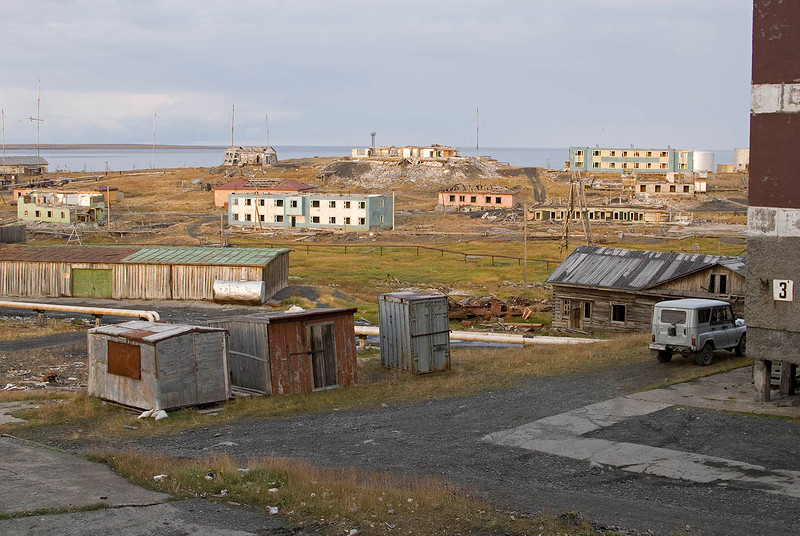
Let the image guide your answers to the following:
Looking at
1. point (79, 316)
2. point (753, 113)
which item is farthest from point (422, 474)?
point (79, 316)

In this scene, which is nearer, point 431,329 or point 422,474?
point 422,474

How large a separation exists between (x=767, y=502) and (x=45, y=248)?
50.1 metres

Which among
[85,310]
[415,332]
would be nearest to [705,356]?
[415,332]

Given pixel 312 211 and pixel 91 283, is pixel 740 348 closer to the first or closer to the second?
pixel 91 283

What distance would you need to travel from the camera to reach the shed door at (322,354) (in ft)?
92.2

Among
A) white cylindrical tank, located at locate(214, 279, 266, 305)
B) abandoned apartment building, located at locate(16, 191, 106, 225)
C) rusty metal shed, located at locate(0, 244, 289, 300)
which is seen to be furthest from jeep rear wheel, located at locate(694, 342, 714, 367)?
abandoned apartment building, located at locate(16, 191, 106, 225)

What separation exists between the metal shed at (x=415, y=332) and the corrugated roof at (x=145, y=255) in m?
21.4

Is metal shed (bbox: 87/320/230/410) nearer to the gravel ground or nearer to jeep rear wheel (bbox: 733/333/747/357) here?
the gravel ground

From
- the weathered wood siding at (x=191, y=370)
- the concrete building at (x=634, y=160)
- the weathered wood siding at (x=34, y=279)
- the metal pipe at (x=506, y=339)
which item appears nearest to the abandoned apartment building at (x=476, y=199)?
the concrete building at (x=634, y=160)

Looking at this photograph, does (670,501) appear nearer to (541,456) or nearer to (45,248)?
(541,456)

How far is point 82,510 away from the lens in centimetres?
1465

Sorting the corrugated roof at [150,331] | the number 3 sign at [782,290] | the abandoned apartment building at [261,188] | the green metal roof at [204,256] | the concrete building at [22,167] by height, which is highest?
the concrete building at [22,167]

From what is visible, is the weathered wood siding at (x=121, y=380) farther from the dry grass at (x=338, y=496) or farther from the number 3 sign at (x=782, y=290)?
the number 3 sign at (x=782, y=290)

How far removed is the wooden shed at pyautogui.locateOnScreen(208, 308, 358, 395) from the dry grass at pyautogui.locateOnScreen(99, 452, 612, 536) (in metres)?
9.02
